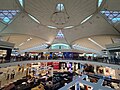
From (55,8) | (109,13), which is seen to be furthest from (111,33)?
(55,8)

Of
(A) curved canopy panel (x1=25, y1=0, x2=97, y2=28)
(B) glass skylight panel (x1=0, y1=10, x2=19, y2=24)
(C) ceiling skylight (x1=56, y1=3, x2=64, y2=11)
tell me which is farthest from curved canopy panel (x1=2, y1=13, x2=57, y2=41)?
(C) ceiling skylight (x1=56, y1=3, x2=64, y2=11)

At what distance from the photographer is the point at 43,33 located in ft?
73.7

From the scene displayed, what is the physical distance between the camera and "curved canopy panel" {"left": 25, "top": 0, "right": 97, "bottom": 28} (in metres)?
12.8

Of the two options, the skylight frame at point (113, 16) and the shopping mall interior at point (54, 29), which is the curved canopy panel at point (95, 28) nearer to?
the shopping mall interior at point (54, 29)

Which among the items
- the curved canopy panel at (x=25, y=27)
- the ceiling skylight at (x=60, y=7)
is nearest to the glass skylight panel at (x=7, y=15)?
the curved canopy panel at (x=25, y=27)

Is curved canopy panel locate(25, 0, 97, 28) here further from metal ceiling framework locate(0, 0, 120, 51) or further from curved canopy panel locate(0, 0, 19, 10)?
curved canopy panel locate(0, 0, 19, 10)

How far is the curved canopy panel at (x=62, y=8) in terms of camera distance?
503 inches

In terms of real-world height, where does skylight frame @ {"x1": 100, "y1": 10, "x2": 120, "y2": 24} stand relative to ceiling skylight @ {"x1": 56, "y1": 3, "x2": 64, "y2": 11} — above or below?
below

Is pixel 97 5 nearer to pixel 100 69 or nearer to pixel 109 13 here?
A: pixel 109 13

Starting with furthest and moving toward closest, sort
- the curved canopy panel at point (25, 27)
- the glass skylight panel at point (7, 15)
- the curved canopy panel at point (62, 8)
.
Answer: the curved canopy panel at point (25, 27) → the glass skylight panel at point (7, 15) → the curved canopy panel at point (62, 8)

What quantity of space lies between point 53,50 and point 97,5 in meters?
19.2

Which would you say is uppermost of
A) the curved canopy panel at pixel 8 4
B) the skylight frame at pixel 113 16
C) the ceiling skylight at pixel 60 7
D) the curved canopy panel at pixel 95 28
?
the ceiling skylight at pixel 60 7

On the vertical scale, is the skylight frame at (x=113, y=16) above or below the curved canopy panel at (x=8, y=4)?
below

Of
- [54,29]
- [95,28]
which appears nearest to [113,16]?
[95,28]
